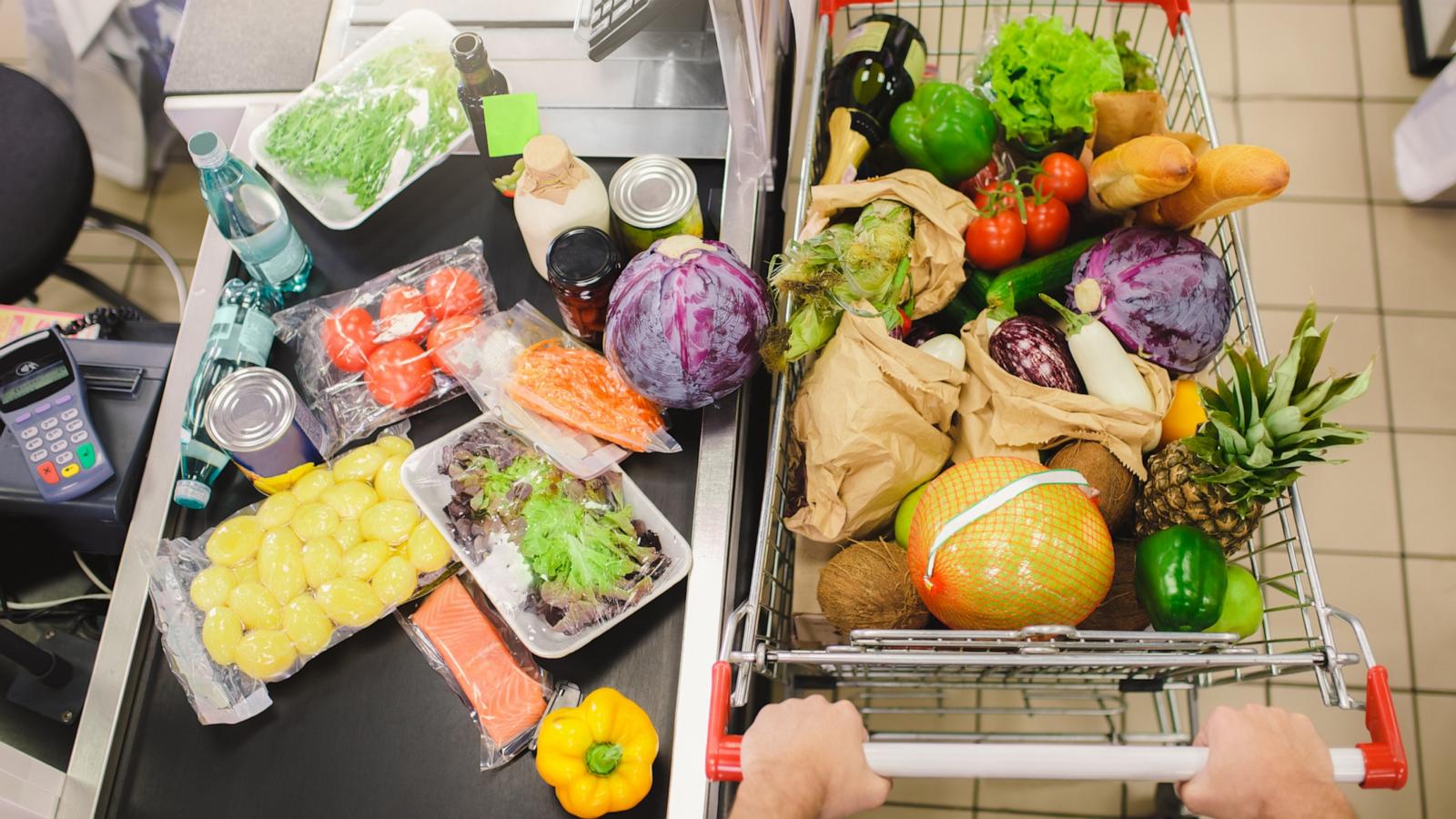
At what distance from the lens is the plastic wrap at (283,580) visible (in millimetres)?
1103

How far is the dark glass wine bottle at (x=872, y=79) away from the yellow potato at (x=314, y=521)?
33.4 inches

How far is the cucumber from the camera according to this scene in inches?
51.4

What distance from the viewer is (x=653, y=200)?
3.94 feet

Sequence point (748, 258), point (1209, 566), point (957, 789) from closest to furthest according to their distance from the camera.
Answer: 1. point (1209, 566)
2. point (748, 258)
3. point (957, 789)

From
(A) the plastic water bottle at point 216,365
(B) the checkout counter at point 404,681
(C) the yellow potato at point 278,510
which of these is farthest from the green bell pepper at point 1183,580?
(A) the plastic water bottle at point 216,365

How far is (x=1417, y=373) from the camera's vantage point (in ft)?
6.52

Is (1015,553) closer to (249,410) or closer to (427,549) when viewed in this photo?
(427,549)

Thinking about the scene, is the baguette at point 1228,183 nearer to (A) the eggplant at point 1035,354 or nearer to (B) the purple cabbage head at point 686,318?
(A) the eggplant at point 1035,354

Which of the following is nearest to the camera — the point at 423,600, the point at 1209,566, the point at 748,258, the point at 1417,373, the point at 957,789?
the point at 1209,566

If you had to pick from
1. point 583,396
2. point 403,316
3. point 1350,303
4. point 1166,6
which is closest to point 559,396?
point 583,396

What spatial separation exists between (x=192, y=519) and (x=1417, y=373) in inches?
92.3

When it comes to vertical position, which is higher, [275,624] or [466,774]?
[275,624]

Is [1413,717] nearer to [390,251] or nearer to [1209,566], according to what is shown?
[1209,566]

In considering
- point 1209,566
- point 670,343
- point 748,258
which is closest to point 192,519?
point 670,343
